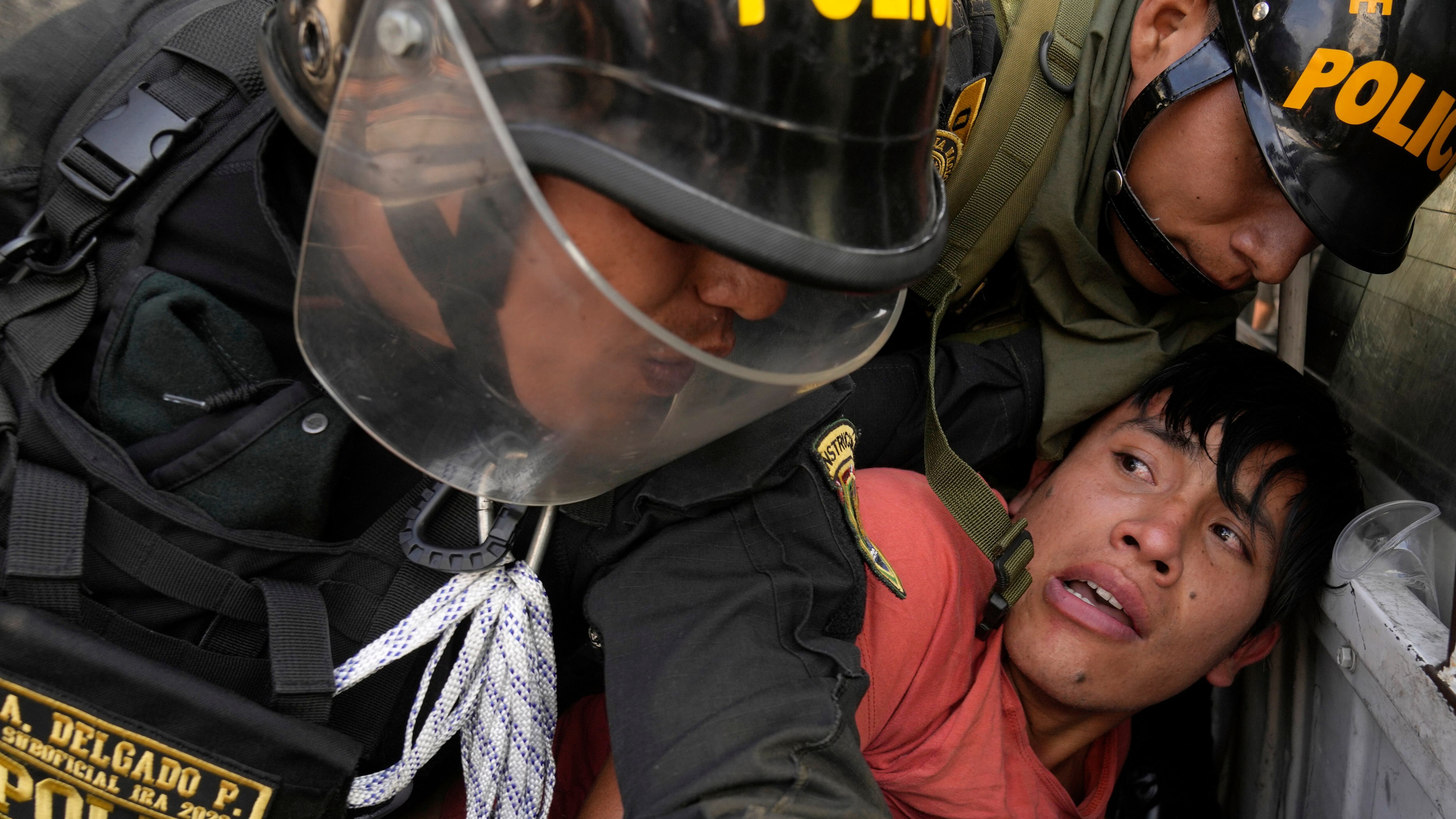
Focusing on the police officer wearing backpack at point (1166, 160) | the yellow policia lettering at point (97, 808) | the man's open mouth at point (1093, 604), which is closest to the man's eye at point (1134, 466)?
the police officer wearing backpack at point (1166, 160)

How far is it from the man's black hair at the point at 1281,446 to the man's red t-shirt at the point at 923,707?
48cm

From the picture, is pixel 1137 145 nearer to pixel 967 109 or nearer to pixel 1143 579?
pixel 967 109

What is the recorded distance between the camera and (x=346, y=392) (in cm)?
102

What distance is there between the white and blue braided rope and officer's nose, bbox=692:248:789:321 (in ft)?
1.44

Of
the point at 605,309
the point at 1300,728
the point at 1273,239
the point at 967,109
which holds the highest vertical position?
Answer: the point at 605,309

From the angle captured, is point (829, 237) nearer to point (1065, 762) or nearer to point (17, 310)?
point (17, 310)

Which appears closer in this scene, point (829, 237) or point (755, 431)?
point (829, 237)

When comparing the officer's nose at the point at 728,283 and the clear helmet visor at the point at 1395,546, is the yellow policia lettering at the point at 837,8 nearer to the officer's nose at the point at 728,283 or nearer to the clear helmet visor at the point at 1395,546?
the officer's nose at the point at 728,283

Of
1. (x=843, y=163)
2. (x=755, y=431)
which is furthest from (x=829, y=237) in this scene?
(x=755, y=431)

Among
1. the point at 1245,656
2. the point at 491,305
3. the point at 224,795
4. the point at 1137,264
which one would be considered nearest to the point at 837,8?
the point at 491,305

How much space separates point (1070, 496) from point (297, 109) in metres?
1.42

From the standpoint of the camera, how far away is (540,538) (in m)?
1.28

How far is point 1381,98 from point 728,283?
1.22m

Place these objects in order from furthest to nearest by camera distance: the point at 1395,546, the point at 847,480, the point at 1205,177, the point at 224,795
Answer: the point at 1205,177 < the point at 1395,546 < the point at 847,480 < the point at 224,795
